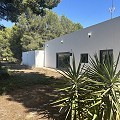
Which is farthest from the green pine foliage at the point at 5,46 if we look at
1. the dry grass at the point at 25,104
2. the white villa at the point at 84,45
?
the dry grass at the point at 25,104

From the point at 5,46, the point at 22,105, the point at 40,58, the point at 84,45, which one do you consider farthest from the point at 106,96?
the point at 5,46

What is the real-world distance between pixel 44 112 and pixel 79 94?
1764 millimetres

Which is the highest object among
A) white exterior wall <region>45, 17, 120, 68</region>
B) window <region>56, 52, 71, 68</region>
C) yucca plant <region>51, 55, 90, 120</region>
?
white exterior wall <region>45, 17, 120, 68</region>

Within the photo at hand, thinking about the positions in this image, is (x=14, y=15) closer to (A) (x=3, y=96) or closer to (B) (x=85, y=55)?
(B) (x=85, y=55)

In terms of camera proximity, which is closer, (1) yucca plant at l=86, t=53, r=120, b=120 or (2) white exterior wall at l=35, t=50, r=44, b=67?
(1) yucca plant at l=86, t=53, r=120, b=120

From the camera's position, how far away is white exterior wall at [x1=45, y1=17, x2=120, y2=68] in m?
14.1

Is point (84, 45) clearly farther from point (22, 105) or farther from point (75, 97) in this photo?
point (75, 97)

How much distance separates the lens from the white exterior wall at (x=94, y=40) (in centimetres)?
1408

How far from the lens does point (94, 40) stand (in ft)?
55.6

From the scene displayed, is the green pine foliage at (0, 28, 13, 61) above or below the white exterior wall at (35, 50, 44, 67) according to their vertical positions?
above

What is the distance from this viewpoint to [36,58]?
32250mm

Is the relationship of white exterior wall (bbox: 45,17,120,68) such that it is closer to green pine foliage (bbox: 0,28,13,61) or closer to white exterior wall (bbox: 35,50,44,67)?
white exterior wall (bbox: 35,50,44,67)

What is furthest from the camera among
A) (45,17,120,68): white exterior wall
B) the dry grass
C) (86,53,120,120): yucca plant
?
(45,17,120,68): white exterior wall

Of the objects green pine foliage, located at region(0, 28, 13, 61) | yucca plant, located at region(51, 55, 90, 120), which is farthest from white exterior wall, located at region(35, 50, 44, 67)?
yucca plant, located at region(51, 55, 90, 120)
